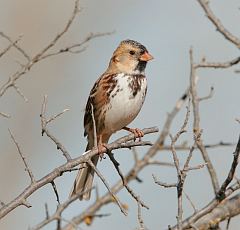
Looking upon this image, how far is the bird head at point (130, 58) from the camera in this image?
5.84 metres

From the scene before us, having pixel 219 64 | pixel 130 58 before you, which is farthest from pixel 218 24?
pixel 130 58

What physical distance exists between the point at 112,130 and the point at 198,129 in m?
2.21

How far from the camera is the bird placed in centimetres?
558

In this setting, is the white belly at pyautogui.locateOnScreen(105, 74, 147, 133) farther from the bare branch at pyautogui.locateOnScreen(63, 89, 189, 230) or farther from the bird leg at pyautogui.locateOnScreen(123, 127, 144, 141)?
the bare branch at pyautogui.locateOnScreen(63, 89, 189, 230)

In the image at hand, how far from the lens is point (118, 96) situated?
18.5 feet

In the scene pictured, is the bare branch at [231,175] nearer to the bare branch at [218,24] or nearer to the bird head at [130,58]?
the bare branch at [218,24]

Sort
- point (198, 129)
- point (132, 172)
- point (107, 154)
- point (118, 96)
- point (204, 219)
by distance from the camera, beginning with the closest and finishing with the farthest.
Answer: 1. point (198, 129)
2. point (204, 219)
3. point (132, 172)
4. point (107, 154)
5. point (118, 96)

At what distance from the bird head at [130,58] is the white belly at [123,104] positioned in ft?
0.46

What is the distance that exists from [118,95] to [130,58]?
409 millimetres

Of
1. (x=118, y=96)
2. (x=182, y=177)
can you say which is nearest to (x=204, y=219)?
(x=182, y=177)

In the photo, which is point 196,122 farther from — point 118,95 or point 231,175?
point 118,95

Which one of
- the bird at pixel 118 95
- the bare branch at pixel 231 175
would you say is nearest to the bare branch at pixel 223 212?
the bare branch at pixel 231 175

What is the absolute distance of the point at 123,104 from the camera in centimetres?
558

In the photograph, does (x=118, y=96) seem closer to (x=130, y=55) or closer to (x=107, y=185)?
(x=130, y=55)
